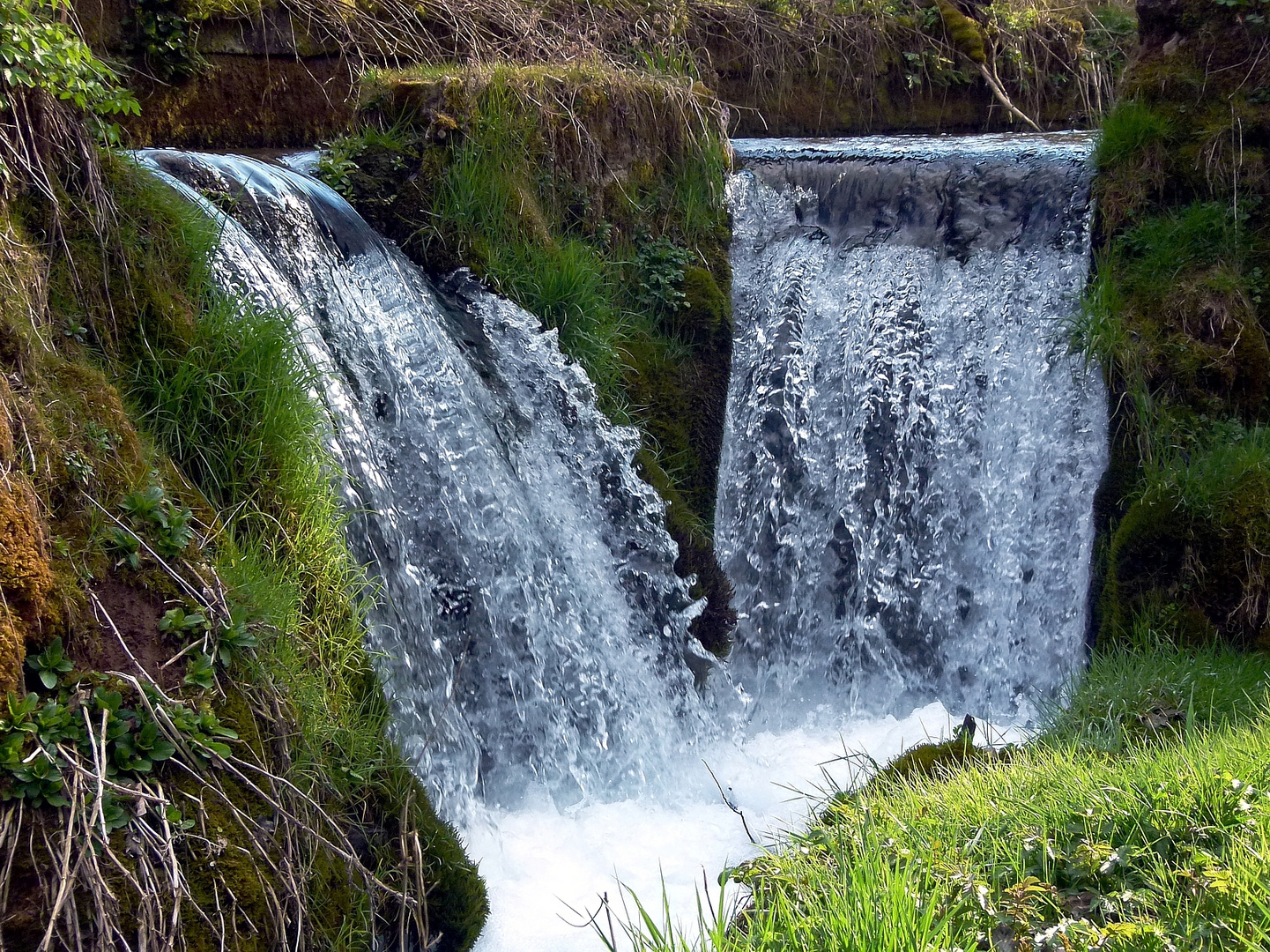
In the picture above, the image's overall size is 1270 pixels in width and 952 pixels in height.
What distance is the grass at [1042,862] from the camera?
1.96 meters

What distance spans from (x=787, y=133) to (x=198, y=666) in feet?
23.4

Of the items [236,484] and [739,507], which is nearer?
[236,484]

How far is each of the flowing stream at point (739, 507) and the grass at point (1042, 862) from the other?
0.76 metres

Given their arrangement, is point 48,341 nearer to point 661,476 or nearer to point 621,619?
point 621,619

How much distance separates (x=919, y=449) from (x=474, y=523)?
8.53 feet

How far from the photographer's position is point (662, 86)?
6000 mm

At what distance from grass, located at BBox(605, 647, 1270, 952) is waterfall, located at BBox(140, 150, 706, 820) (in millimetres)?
1027

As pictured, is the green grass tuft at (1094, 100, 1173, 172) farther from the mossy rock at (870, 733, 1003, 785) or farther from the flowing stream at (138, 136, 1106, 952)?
the mossy rock at (870, 733, 1003, 785)

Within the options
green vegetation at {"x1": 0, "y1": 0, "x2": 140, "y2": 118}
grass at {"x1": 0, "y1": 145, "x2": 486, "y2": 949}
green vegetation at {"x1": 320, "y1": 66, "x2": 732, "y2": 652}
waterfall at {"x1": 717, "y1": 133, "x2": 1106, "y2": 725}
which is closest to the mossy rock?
waterfall at {"x1": 717, "y1": 133, "x2": 1106, "y2": 725}

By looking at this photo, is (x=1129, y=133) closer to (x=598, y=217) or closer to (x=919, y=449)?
(x=919, y=449)

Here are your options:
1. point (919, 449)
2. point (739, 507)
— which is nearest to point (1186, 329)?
point (919, 449)

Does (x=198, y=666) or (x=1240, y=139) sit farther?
(x=1240, y=139)

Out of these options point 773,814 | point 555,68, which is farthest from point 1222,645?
point 555,68

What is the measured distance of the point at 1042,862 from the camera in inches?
91.4
